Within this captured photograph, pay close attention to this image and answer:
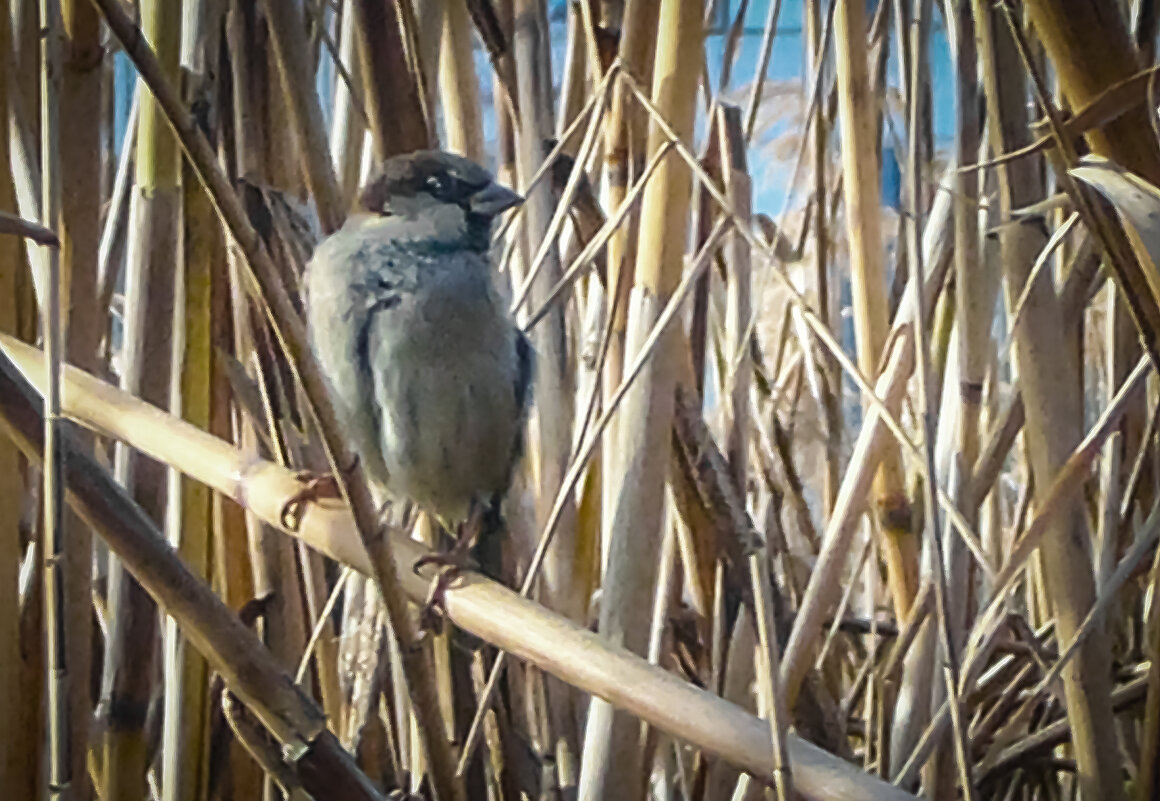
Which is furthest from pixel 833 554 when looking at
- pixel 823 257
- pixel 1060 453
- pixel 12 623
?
pixel 12 623

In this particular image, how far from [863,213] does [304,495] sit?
0.47m

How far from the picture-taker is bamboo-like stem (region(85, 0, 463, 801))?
14.1 inches

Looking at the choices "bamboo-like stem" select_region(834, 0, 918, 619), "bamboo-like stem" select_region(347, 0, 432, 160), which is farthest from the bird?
"bamboo-like stem" select_region(834, 0, 918, 619)

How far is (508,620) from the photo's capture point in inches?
20.0

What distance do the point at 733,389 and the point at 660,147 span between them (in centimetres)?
21

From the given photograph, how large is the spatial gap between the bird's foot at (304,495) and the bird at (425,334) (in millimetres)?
197

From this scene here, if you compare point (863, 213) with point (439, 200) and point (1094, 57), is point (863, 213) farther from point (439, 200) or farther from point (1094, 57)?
point (1094, 57)

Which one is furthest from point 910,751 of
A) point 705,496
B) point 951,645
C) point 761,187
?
point 761,187

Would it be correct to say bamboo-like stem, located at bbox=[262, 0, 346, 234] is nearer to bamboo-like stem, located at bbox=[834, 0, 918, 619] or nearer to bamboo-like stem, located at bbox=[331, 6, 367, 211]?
bamboo-like stem, located at bbox=[331, 6, 367, 211]

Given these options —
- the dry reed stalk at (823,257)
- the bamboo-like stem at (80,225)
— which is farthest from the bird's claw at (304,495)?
the dry reed stalk at (823,257)

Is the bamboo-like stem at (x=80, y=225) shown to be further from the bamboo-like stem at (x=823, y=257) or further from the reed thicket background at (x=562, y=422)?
the bamboo-like stem at (x=823, y=257)

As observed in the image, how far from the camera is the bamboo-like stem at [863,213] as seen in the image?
81 centimetres

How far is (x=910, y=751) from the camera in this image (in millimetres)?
825

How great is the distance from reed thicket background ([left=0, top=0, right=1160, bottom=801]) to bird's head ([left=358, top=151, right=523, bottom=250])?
36 mm
